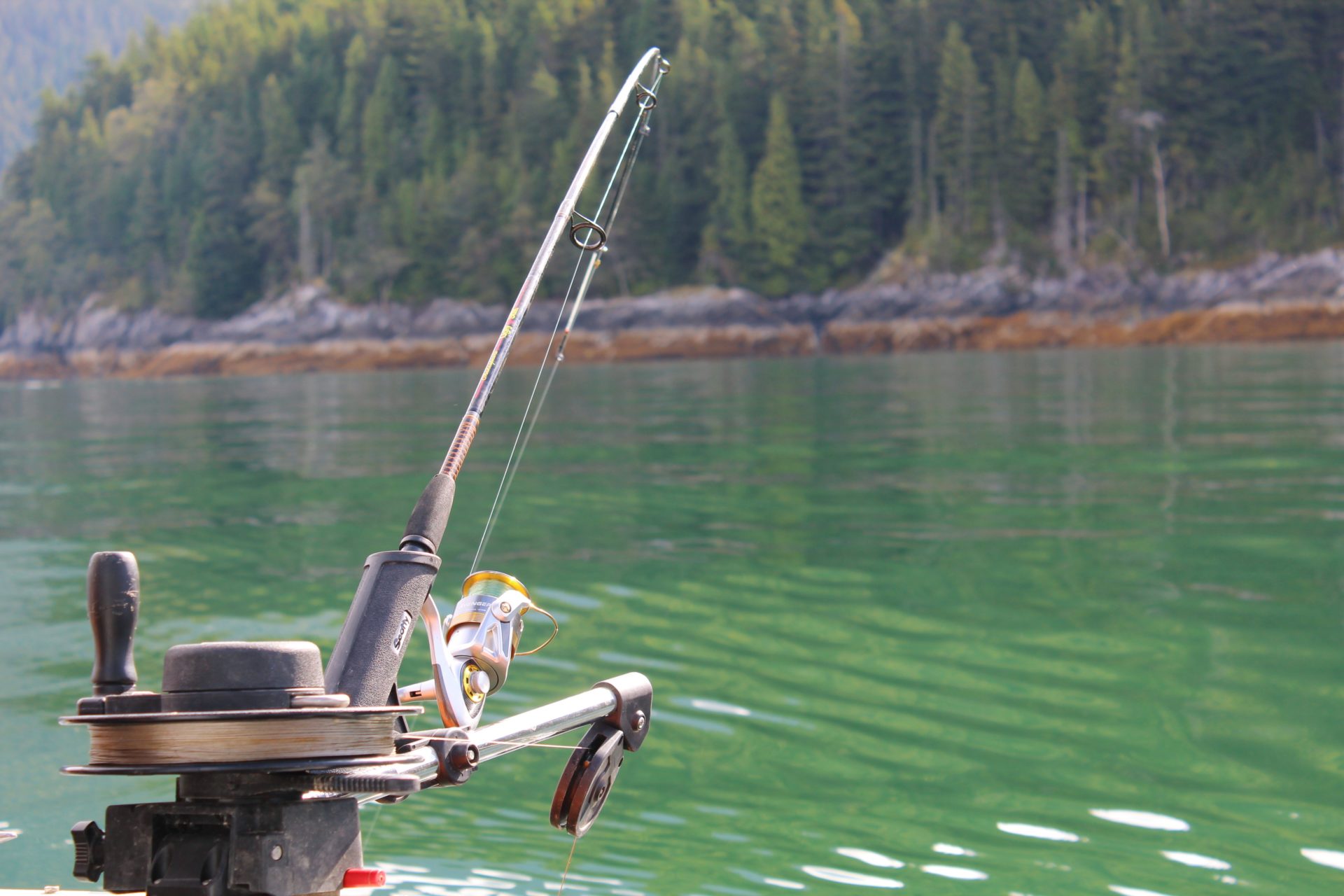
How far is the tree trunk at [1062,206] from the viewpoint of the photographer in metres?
81.9

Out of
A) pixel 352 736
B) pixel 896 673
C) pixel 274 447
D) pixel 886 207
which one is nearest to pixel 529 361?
pixel 886 207

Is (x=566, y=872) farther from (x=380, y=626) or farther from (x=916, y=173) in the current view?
(x=916, y=173)

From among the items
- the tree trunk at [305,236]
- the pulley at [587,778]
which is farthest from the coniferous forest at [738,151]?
the pulley at [587,778]

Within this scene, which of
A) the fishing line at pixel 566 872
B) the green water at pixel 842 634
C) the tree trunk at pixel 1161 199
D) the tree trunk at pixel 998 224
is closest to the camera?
the fishing line at pixel 566 872

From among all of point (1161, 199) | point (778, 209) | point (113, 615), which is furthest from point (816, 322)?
point (113, 615)

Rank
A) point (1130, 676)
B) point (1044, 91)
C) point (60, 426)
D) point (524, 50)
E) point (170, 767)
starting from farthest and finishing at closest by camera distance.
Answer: point (524, 50) → point (1044, 91) → point (60, 426) → point (1130, 676) → point (170, 767)

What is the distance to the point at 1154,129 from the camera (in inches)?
3408

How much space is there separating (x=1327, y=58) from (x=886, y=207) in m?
28.0

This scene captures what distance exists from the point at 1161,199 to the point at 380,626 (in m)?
85.6

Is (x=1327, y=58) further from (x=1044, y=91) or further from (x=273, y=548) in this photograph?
(x=273, y=548)

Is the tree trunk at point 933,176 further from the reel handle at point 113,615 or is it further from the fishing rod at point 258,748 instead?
the reel handle at point 113,615

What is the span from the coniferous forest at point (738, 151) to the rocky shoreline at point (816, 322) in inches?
120

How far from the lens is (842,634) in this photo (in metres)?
8.71

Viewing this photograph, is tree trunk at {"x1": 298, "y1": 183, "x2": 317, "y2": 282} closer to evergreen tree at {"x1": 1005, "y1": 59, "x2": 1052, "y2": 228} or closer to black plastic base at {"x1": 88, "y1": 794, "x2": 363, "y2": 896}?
evergreen tree at {"x1": 1005, "y1": 59, "x2": 1052, "y2": 228}
